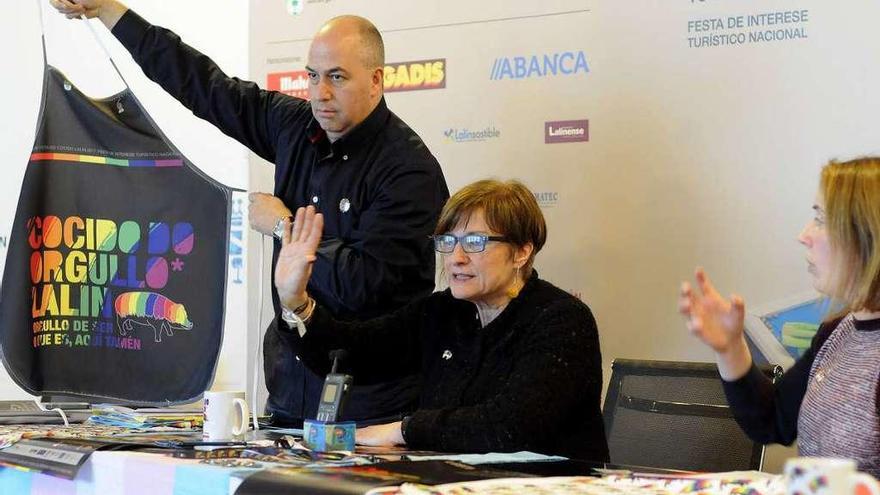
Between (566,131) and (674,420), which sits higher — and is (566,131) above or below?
above

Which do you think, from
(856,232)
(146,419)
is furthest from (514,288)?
(146,419)

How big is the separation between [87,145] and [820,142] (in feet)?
6.70

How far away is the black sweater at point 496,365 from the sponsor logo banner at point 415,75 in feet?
4.27

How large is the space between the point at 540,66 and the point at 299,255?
4.58ft

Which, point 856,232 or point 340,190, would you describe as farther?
point 340,190

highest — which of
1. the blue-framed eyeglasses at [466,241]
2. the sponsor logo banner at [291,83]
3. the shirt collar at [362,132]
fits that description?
the sponsor logo banner at [291,83]

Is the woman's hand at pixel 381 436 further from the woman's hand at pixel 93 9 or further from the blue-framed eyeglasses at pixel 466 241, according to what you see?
the woman's hand at pixel 93 9

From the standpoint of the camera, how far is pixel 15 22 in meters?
4.36

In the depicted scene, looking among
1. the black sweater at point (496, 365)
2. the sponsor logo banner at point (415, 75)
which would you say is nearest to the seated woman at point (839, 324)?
the black sweater at point (496, 365)

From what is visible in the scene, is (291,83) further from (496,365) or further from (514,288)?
(496,365)

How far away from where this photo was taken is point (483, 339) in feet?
7.74

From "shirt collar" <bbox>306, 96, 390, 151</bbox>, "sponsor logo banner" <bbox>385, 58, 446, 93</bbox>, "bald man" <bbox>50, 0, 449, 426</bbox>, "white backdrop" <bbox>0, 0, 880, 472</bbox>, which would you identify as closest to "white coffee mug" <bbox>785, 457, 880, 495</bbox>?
"bald man" <bbox>50, 0, 449, 426</bbox>

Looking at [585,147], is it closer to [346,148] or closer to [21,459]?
[346,148]

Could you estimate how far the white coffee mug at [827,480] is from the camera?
1074 millimetres
